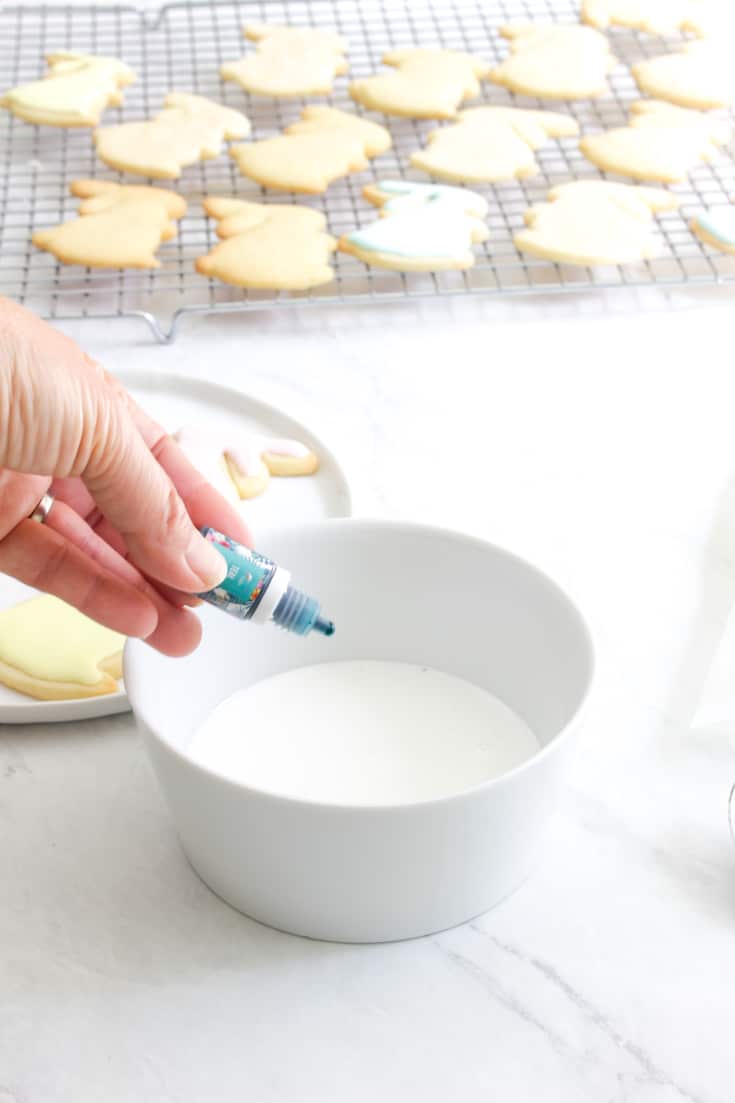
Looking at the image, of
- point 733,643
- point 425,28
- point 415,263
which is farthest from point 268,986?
point 425,28

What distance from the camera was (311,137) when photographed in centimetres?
127

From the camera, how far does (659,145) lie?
126cm

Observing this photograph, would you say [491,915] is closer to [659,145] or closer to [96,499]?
[96,499]

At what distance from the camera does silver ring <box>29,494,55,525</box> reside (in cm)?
64

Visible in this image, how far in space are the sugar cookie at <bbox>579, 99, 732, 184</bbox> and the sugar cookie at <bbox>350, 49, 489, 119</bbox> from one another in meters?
0.15

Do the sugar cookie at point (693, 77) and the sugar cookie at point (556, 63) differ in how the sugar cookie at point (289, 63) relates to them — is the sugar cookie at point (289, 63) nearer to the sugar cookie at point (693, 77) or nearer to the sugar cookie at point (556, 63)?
the sugar cookie at point (556, 63)

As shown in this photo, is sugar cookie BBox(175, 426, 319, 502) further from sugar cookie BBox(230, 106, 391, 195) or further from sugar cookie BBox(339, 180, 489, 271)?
sugar cookie BBox(230, 106, 391, 195)

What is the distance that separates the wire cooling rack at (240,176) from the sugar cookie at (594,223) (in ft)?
0.08

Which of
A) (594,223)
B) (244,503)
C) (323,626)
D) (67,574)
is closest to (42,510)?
(67,574)

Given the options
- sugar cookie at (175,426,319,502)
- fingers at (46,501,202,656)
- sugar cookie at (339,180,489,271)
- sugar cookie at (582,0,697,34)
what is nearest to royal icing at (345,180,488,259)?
sugar cookie at (339,180,489,271)

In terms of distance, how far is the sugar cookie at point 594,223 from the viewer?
1114 millimetres

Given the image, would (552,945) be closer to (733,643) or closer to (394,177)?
(733,643)

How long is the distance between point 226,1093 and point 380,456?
0.53 meters

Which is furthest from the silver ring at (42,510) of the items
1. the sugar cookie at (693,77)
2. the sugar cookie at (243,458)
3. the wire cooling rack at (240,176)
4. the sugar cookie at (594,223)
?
the sugar cookie at (693,77)
